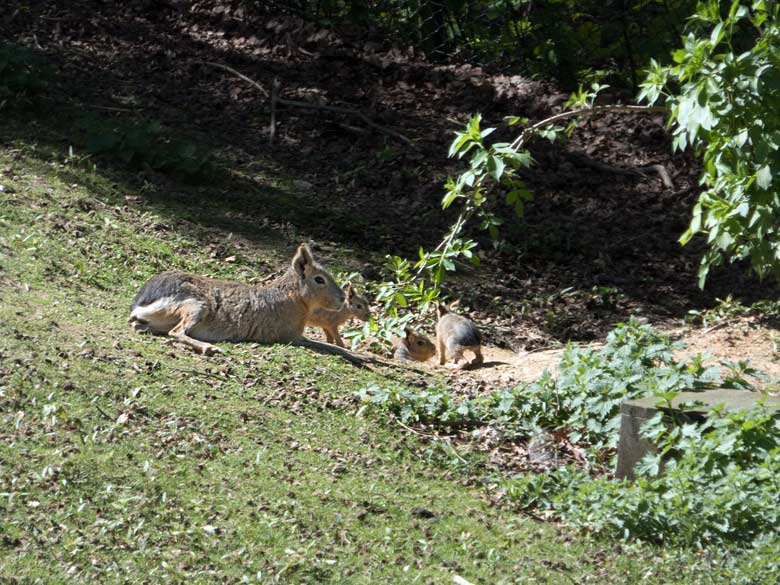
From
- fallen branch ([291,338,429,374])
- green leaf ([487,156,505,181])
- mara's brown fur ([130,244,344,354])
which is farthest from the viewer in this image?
fallen branch ([291,338,429,374])

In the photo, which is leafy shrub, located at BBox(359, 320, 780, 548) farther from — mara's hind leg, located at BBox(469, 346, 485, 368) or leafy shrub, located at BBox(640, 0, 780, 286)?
mara's hind leg, located at BBox(469, 346, 485, 368)

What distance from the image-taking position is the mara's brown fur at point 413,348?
32.1 ft

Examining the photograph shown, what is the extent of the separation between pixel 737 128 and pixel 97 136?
825 cm

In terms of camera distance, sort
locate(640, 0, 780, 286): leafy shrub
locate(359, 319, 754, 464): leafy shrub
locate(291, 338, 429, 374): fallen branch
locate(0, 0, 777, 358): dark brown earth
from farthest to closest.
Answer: locate(0, 0, 777, 358): dark brown earth → locate(291, 338, 429, 374): fallen branch → locate(359, 319, 754, 464): leafy shrub → locate(640, 0, 780, 286): leafy shrub

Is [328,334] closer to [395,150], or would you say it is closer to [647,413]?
[647,413]

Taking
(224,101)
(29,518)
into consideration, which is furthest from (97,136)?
(29,518)

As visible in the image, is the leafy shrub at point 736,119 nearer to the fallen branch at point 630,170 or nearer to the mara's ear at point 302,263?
the mara's ear at point 302,263

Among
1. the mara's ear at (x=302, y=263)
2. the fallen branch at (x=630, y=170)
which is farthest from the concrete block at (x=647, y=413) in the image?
the fallen branch at (x=630, y=170)

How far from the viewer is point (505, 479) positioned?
6.26 m

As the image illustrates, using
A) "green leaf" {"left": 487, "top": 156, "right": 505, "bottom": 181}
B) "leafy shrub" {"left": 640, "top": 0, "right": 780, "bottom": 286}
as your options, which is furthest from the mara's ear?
"leafy shrub" {"left": 640, "top": 0, "right": 780, "bottom": 286}

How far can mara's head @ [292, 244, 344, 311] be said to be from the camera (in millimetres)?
8812

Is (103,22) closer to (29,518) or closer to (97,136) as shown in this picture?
(97,136)

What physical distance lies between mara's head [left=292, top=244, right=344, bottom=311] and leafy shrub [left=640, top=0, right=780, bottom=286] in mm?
3403

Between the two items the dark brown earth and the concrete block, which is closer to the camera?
the concrete block
